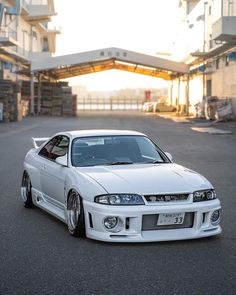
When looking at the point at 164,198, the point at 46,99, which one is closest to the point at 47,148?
the point at 164,198

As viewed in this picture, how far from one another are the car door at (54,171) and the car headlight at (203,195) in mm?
1754

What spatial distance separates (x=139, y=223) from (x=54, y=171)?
2004 mm

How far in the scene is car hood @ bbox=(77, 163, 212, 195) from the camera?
281 inches

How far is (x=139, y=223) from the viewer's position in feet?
22.6

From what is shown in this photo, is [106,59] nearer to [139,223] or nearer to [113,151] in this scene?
[113,151]

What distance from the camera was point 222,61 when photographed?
1826 inches

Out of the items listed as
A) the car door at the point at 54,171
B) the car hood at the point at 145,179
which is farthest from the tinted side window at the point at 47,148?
the car hood at the point at 145,179

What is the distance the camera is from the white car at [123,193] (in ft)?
22.8

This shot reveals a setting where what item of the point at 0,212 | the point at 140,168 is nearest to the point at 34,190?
the point at 0,212

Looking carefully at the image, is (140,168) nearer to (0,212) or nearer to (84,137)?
(84,137)

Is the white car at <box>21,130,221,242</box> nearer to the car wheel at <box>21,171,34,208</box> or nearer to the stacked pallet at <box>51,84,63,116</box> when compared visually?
the car wheel at <box>21,171,34,208</box>

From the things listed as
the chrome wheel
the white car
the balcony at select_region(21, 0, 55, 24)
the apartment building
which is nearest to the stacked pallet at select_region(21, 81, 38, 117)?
the balcony at select_region(21, 0, 55, 24)

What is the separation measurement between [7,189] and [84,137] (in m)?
3.37

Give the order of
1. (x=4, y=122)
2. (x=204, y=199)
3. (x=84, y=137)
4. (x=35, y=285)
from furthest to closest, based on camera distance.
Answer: (x=4, y=122)
(x=84, y=137)
(x=204, y=199)
(x=35, y=285)
